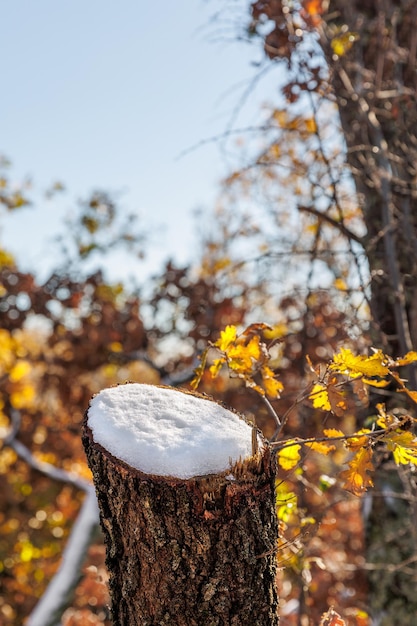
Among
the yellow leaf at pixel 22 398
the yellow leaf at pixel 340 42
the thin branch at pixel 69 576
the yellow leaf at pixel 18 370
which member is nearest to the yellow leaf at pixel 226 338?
the yellow leaf at pixel 340 42

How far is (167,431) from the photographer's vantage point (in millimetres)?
1328

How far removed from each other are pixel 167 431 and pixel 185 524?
0.73ft

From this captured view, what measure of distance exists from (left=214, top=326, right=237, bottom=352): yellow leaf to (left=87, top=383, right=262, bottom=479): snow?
159mm

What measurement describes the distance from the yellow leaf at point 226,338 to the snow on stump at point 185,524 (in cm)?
31

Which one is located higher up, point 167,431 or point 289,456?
point 167,431

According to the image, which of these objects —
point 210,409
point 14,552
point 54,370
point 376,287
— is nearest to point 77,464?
point 14,552

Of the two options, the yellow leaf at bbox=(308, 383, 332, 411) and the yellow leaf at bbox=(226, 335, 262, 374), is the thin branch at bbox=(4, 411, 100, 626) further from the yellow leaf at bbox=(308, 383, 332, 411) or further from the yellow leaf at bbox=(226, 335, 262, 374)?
the yellow leaf at bbox=(308, 383, 332, 411)

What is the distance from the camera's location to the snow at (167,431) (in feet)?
4.02

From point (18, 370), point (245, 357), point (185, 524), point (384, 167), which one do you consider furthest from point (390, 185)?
point (18, 370)

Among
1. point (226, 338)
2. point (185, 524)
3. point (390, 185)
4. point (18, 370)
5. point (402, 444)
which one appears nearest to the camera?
point (185, 524)

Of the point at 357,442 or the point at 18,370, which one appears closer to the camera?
the point at 357,442

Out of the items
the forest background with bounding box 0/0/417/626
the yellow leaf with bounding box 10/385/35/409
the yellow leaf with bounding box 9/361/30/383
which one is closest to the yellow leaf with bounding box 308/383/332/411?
the forest background with bounding box 0/0/417/626

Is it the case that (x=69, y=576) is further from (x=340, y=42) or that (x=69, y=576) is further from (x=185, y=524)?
(x=340, y=42)

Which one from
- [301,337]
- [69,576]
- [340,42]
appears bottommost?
[69,576]
